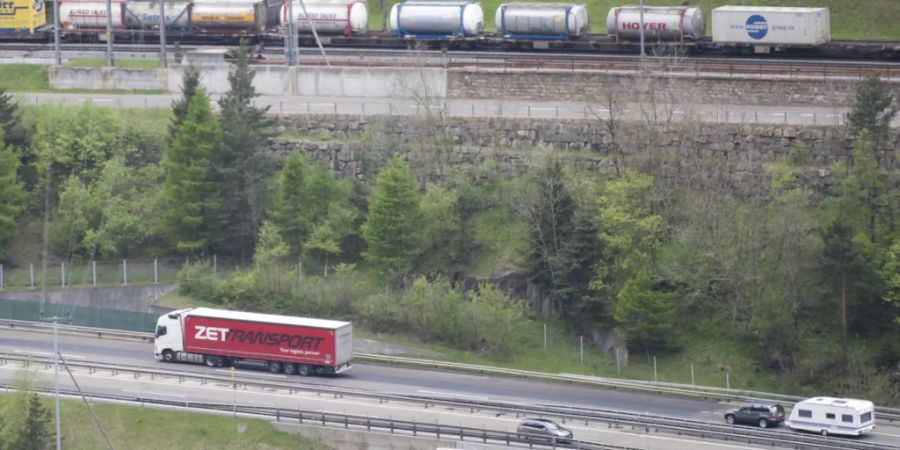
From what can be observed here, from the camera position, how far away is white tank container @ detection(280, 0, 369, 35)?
82375mm

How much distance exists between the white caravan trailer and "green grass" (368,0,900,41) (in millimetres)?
29442

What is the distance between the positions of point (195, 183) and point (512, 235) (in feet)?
40.5

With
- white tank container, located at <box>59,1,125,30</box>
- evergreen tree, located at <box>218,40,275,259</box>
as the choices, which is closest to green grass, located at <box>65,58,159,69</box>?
white tank container, located at <box>59,1,125,30</box>

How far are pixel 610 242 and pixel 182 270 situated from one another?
53.5 ft

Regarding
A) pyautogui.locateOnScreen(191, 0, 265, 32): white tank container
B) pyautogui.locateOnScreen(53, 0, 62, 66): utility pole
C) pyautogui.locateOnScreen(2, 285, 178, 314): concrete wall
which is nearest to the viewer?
pyautogui.locateOnScreen(2, 285, 178, 314): concrete wall

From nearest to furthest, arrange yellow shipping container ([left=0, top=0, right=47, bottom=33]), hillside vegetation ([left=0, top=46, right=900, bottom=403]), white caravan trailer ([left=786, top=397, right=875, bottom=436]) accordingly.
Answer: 1. white caravan trailer ([left=786, top=397, right=875, bottom=436])
2. hillside vegetation ([left=0, top=46, right=900, bottom=403])
3. yellow shipping container ([left=0, top=0, right=47, bottom=33])

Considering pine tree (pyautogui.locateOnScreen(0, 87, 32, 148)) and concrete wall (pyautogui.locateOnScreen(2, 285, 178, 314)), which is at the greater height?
pine tree (pyautogui.locateOnScreen(0, 87, 32, 148))

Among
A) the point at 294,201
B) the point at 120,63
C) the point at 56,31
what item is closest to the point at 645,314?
the point at 294,201

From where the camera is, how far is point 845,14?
8244cm

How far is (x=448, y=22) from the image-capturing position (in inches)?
3152

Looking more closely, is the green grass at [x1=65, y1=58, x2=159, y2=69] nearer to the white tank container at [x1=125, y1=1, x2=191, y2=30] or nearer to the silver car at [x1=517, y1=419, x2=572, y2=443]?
the white tank container at [x1=125, y1=1, x2=191, y2=30]

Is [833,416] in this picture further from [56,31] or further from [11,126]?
[56,31]

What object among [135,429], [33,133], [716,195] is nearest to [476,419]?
[135,429]

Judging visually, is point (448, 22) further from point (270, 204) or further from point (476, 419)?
point (476, 419)
